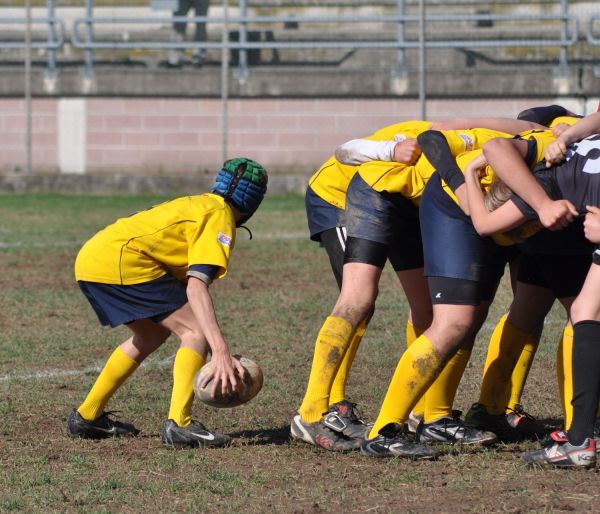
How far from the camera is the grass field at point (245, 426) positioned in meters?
4.50

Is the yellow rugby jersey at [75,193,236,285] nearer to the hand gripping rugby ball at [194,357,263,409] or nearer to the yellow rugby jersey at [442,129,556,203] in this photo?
the hand gripping rugby ball at [194,357,263,409]

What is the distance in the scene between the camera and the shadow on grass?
5543 millimetres

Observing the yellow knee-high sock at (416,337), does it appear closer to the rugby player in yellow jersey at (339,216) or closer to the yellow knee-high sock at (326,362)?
the rugby player in yellow jersey at (339,216)

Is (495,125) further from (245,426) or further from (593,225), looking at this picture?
(245,426)

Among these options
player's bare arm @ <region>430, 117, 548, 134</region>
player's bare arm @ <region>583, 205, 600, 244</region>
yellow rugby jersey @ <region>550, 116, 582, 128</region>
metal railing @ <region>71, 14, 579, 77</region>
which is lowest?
player's bare arm @ <region>583, 205, 600, 244</region>

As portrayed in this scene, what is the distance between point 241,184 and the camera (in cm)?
556

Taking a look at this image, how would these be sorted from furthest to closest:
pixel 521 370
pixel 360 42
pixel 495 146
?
pixel 360 42, pixel 521 370, pixel 495 146

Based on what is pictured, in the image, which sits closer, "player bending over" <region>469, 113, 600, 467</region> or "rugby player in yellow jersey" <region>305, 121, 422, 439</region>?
"player bending over" <region>469, 113, 600, 467</region>

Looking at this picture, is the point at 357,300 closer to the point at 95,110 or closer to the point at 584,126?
the point at 584,126

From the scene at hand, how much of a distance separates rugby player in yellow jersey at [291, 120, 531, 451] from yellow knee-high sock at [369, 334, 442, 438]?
1.31 feet

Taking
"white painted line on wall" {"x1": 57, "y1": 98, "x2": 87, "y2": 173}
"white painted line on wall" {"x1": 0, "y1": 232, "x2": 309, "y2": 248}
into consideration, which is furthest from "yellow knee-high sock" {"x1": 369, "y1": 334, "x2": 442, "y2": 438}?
"white painted line on wall" {"x1": 57, "y1": 98, "x2": 87, "y2": 173}

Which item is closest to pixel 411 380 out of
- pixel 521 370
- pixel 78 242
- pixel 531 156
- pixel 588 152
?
pixel 521 370

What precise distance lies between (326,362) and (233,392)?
49 cm

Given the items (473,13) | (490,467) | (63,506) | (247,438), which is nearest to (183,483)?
(63,506)
